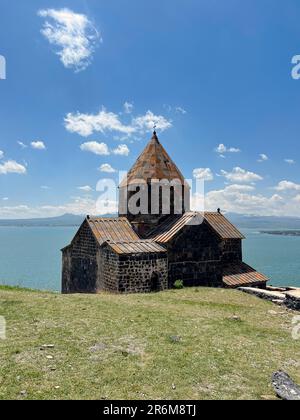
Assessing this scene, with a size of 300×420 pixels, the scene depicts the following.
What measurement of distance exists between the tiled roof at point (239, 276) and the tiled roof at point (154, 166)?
631cm

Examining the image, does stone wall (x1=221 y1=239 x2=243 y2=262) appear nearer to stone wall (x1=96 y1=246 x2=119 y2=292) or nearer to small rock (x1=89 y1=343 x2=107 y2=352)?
stone wall (x1=96 y1=246 x2=119 y2=292)

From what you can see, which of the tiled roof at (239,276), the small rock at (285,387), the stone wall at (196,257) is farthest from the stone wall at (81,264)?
the small rock at (285,387)

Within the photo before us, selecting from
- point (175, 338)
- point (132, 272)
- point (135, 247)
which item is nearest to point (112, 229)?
point (135, 247)

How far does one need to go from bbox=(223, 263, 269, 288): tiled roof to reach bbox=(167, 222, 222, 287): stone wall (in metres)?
0.84

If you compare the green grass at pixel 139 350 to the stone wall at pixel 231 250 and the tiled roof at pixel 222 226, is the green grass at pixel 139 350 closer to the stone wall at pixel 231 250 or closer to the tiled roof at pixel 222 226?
the stone wall at pixel 231 250

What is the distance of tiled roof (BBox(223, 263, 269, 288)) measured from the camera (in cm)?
1966

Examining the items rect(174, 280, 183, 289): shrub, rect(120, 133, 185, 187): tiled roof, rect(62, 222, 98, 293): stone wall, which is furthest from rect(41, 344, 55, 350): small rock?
rect(120, 133, 185, 187): tiled roof

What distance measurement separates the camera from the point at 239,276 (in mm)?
20609

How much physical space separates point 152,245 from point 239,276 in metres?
6.55

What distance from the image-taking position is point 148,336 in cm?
909

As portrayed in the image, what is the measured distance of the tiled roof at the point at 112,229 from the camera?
1821 cm

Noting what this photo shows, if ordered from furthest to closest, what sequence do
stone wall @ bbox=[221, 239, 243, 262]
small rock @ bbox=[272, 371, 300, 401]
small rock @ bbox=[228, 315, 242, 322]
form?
stone wall @ bbox=[221, 239, 243, 262] → small rock @ bbox=[228, 315, 242, 322] → small rock @ bbox=[272, 371, 300, 401]

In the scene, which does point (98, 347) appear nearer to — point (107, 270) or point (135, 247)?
point (107, 270)
